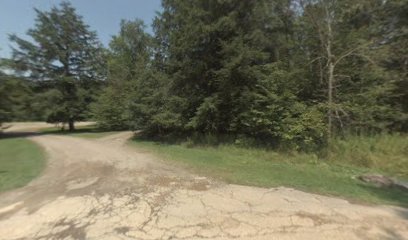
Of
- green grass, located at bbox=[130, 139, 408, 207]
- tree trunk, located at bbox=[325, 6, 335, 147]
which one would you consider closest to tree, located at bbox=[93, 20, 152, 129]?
green grass, located at bbox=[130, 139, 408, 207]

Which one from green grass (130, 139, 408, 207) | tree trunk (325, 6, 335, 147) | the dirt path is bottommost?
the dirt path

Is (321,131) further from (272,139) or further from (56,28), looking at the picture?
(56,28)

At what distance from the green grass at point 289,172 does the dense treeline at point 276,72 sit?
6.58 ft

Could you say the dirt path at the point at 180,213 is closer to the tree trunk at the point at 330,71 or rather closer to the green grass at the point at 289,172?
the green grass at the point at 289,172

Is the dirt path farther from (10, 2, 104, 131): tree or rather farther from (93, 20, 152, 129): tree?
(10, 2, 104, 131): tree

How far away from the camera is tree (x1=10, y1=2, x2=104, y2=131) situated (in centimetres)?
3412

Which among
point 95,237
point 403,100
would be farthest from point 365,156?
point 95,237

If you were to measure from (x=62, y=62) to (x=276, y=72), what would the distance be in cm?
2832

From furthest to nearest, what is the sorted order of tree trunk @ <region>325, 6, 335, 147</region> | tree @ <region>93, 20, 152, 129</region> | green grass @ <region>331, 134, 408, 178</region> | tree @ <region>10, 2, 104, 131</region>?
tree @ <region>10, 2, 104, 131</region> < tree @ <region>93, 20, 152, 129</region> < tree trunk @ <region>325, 6, 335, 147</region> < green grass @ <region>331, 134, 408, 178</region>

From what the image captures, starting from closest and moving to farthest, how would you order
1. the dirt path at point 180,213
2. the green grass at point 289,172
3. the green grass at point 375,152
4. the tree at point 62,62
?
the dirt path at point 180,213, the green grass at point 289,172, the green grass at point 375,152, the tree at point 62,62

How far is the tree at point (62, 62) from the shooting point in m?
34.1

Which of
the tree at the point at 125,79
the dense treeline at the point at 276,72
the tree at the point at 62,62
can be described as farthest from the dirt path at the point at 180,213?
the tree at the point at 62,62

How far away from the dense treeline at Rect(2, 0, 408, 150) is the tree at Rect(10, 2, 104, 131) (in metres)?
15.1

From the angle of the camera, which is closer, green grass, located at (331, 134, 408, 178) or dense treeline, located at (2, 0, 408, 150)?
green grass, located at (331, 134, 408, 178)
